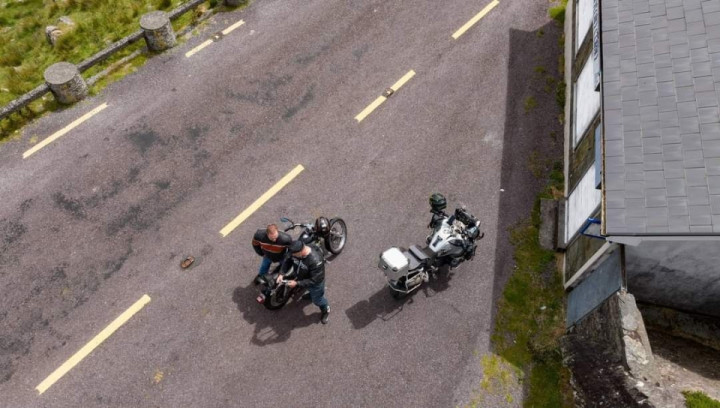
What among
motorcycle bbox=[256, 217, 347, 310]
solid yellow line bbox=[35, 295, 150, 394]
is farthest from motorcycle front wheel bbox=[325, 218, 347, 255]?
solid yellow line bbox=[35, 295, 150, 394]

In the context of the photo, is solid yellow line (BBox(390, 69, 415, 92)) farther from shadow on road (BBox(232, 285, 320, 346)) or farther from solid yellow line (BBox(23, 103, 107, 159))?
solid yellow line (BBox(23, 103, 107, 159))

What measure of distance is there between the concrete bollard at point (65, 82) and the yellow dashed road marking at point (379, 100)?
7.41m

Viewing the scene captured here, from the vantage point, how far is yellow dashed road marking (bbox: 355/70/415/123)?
45.1ft

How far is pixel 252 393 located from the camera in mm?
9805

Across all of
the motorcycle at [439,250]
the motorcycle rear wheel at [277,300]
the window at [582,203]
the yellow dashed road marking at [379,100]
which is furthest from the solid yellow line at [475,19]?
the motorcycle rear wheel at [277,300]

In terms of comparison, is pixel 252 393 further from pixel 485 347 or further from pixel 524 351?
pixel 524 351

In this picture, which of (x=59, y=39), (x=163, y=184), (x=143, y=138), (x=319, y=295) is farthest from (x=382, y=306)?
(x=59, y=39)

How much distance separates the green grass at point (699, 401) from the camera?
8266 mm

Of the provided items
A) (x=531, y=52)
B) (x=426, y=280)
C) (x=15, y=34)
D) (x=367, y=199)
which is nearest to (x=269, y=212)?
(x=367, y=199)

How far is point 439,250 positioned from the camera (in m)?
10.6

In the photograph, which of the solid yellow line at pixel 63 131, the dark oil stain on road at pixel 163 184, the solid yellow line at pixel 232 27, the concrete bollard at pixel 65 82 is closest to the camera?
the dark oil stain on road at pixel 163 184

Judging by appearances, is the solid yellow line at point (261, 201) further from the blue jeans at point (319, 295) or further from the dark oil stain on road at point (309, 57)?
the dark oil stain on road at point (309, 57)

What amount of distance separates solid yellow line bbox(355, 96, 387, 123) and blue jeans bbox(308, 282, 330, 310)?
213 inches

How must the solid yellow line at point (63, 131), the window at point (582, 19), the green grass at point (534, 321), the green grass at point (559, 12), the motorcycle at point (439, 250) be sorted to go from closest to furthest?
1. the green grass at point (534, 321)
2. the motorcycle at point (439, 250)
3. the solid yellow line at point (63, 131)
4. the window at point (582, 19)
5. the green grass at point (559, 12)
